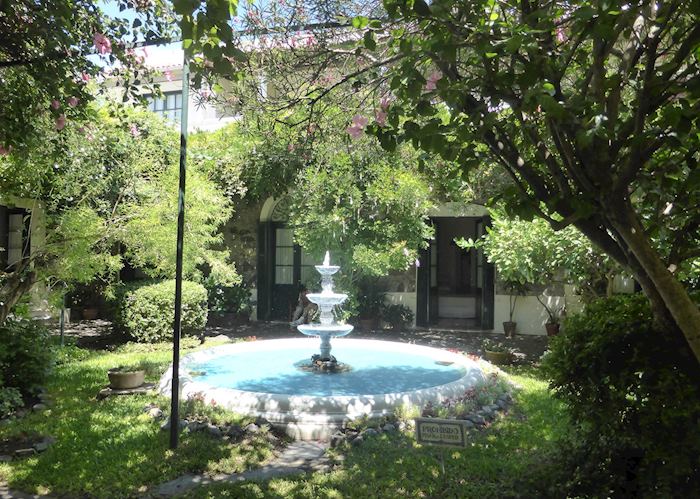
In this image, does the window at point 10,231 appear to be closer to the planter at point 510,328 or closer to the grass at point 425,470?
the planter at point 510,328

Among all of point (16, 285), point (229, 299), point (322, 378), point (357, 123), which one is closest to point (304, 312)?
point (229, 299)

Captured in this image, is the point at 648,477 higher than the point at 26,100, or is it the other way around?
the point at 26,100

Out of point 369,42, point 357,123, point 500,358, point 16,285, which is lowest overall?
point 500,358

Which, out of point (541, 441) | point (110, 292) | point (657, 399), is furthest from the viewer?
point (110, 292)

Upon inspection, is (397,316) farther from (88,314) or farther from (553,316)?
(88,314)

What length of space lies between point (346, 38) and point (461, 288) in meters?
11.9

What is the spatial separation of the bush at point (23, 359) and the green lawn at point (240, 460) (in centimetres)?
61

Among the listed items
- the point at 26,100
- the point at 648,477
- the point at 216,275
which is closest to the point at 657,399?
the point at 648,477

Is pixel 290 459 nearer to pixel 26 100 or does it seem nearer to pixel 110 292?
pixel 26 100

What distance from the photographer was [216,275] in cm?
1208

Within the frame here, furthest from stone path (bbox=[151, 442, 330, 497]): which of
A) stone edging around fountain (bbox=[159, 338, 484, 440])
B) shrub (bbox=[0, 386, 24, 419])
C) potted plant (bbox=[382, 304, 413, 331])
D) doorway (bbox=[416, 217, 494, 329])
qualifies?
doorway (bbox=[416, 217, 494, 329])

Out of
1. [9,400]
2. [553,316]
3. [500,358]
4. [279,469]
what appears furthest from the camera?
[553,316]

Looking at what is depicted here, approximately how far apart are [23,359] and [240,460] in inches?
140

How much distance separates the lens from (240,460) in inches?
184
